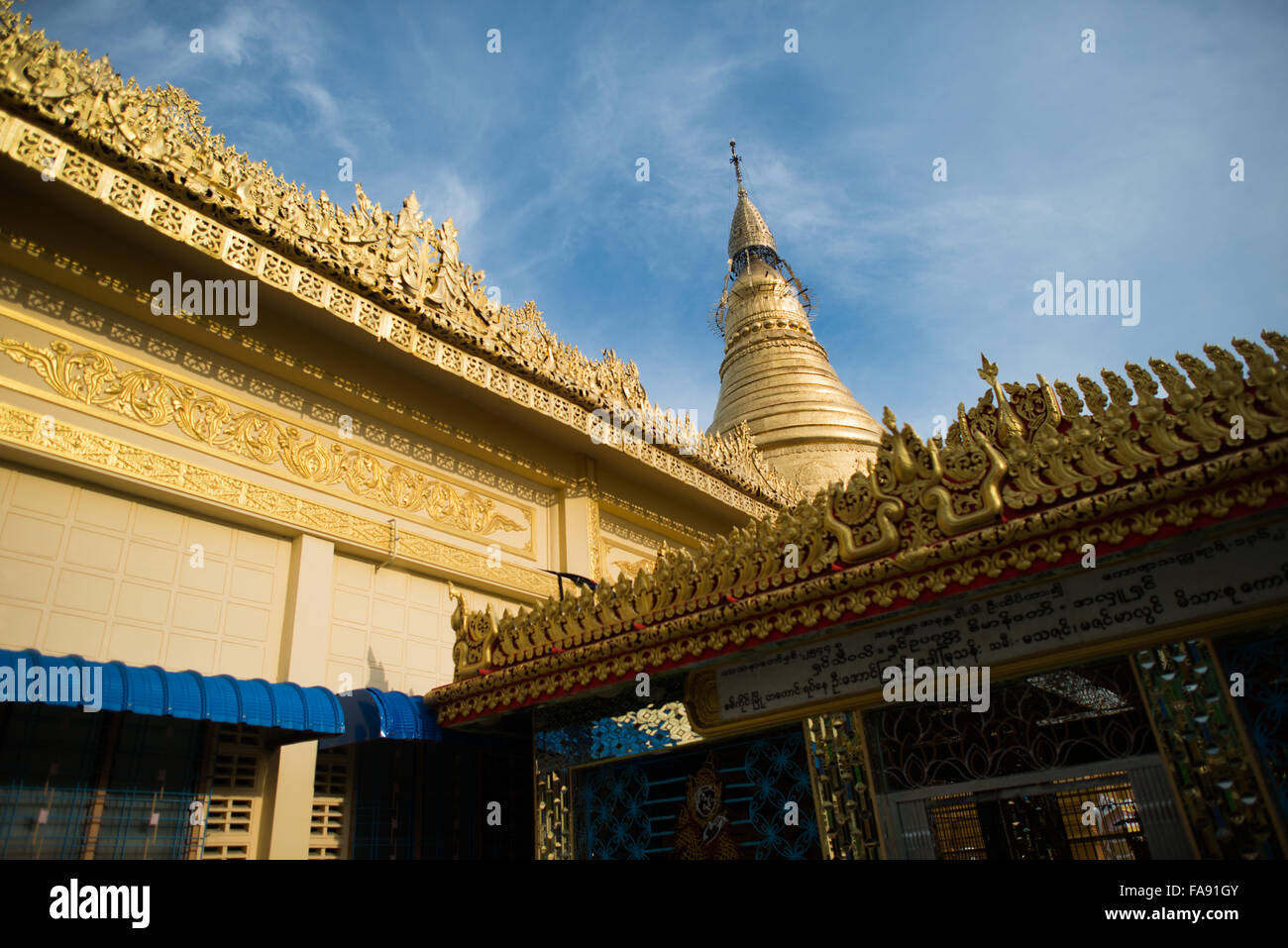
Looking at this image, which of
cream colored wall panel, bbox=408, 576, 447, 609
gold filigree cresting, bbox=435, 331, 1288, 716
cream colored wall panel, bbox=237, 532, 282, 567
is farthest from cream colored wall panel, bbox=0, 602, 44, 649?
gold filigree cresting, bbox=435, 331, 1288, 716

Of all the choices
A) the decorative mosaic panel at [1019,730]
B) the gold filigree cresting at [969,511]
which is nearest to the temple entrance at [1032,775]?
the decorative mosaic panel at [1019,730]

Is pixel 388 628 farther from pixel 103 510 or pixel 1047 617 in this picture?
pixel 1047 617

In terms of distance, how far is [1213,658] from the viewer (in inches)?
138

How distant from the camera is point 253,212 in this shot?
260 inches

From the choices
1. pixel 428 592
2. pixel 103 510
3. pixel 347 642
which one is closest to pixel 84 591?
pixel 103 510

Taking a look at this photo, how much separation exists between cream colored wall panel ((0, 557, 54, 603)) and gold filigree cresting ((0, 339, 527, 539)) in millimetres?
1244

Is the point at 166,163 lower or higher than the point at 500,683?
higher

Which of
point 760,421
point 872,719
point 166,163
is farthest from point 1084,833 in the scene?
point 760,421

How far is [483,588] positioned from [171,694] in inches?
147

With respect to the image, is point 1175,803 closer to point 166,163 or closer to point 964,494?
point 964,494

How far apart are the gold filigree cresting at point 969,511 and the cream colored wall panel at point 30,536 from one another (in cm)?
335
